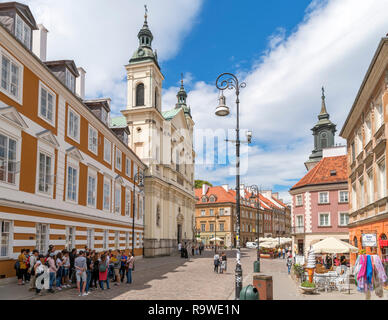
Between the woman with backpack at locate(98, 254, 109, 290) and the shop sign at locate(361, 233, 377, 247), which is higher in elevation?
the shop sign at locate(361, 233, 377, 247)

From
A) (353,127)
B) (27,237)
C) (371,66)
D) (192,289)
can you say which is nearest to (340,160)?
(353,127)

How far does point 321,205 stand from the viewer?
4366 centimetres

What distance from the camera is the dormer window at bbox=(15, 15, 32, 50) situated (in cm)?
1819

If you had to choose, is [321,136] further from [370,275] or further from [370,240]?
[370,275]

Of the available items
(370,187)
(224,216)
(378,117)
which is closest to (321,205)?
(370,187)

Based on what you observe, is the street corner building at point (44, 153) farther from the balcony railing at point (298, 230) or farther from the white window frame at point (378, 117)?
the balcony railing at point (298, 230)

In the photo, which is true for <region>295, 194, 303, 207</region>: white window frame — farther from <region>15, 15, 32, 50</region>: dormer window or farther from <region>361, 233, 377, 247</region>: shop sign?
<region>15, 15, 32, 50</region>: dormer window

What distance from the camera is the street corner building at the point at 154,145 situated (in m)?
45.9

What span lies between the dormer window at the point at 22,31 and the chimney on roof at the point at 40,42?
407 centimetres

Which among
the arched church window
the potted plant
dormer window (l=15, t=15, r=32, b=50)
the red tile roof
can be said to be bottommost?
the potted plant

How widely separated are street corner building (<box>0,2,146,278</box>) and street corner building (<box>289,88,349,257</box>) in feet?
80.3

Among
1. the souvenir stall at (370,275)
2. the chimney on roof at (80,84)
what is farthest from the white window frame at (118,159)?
the souvenir stall at (370,275)

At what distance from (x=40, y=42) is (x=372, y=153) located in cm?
2051

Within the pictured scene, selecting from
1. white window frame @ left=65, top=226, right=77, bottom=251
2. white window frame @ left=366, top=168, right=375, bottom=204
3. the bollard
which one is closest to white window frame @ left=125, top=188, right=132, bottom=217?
white window frame @ left=65, top=226, right=77, bottom=251
